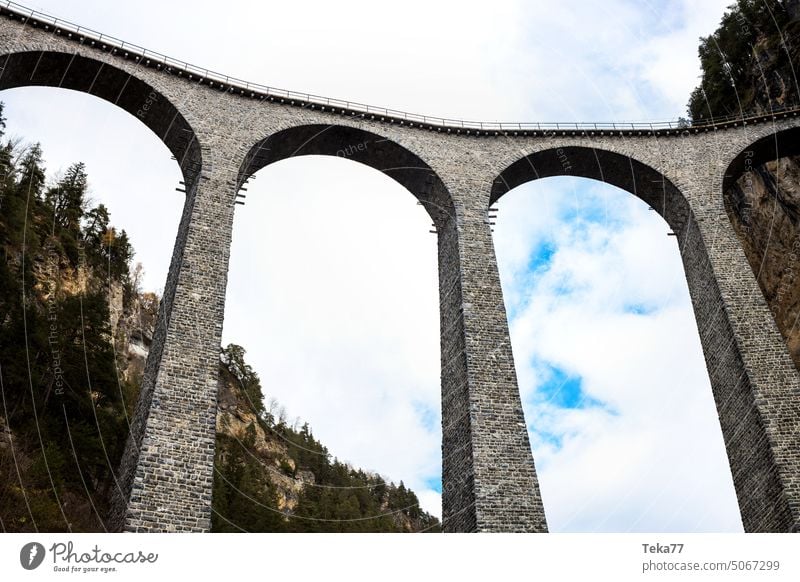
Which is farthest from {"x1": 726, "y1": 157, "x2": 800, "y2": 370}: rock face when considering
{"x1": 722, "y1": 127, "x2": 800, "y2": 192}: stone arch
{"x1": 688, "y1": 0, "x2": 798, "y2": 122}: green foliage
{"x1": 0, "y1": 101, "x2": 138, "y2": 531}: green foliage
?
{"x1": 0, "y1": 101, "x2": 138, "y2": 531}: green foliage

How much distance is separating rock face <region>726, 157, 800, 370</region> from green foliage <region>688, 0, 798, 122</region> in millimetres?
3192

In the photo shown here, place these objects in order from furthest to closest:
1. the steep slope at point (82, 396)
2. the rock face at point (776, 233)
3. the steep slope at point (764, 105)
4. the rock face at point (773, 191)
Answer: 1. the steep slope at point (764, 105)
2. the rock face at point (773, 191)
3. the rock face at point (776, 233)
4. the steep slope at point (82, 396)

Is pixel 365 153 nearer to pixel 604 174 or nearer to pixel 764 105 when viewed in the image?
pixel 604 174

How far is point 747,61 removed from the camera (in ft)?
94.0

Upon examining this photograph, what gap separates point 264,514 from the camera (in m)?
28.8

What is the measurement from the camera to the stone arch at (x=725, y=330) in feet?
55.2

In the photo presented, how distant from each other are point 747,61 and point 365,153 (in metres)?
17.7

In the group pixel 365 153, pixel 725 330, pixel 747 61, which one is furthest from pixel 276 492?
pixel 747 61

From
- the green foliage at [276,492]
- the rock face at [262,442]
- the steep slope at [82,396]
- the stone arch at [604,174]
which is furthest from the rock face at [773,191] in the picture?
the rock face at [262,442]

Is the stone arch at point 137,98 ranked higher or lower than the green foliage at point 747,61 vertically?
lower

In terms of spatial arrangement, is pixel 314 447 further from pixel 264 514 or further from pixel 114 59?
pixel 114 59

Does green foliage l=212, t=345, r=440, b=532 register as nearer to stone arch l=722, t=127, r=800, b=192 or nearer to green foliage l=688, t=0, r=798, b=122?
stone arch l=722, t=127, r=800, b=192

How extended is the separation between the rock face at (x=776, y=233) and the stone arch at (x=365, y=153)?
1220 centimetres

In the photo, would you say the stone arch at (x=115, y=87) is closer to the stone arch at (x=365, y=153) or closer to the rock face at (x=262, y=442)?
the stone arch at (x=365, y=153)
